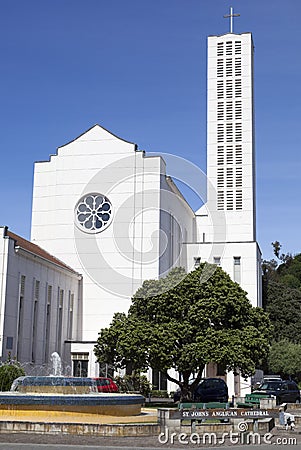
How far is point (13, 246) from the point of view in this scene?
3425cm

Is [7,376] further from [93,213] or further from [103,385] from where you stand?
[93,213]

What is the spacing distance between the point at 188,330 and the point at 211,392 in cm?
406

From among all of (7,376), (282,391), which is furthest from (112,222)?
(7,376)

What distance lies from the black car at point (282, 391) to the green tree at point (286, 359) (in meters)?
22.9

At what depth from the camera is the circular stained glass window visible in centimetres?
4597

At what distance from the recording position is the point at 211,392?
32.5 metres

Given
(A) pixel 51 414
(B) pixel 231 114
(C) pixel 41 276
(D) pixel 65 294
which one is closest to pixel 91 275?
(D) pixel 65 294

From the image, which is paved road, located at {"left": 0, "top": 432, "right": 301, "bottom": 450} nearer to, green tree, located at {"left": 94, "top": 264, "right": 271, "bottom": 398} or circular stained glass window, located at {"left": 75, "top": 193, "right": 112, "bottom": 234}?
green tree, located at {"left": 94, "top": 264, "right": 271, "bottom": 398}

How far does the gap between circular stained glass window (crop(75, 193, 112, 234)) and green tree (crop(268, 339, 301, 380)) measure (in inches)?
930

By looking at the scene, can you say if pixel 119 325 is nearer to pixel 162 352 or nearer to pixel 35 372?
pixel 162 352

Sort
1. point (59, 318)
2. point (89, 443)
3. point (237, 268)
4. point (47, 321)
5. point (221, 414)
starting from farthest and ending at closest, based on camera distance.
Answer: point (237, 268) < point (59, 318) < point (47, 321) < point (221, 414) < point (89, 443)

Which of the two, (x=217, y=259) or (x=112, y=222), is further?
(x=217, y=259)

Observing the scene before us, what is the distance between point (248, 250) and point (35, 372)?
21.7m

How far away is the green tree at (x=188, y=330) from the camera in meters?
30.5
